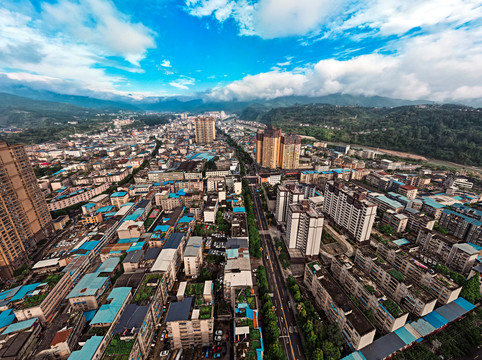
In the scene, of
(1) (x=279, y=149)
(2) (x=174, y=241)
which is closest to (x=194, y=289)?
(2) (x=174, y=241)

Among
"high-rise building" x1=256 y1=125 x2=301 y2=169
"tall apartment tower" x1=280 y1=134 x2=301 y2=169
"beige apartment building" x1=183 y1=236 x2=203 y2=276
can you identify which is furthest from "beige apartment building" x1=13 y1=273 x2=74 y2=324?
"tall apartment tower" x1=280 y1=134 x2=301 y2=169

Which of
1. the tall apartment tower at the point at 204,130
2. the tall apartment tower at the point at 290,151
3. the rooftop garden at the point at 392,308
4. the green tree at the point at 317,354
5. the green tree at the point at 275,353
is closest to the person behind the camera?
the green tree at the point at 317,354

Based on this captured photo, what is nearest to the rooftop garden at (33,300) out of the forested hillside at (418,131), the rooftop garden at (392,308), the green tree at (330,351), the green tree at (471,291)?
the green tree at (330,351)

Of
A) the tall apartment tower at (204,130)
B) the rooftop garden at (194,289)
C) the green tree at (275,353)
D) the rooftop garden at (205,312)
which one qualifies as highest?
the tall apartment tower at (204,130)

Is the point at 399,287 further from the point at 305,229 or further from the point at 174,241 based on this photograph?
the point at 174,241

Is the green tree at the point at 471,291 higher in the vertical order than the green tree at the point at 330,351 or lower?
higher

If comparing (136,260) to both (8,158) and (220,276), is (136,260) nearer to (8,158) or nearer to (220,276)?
(220,276)

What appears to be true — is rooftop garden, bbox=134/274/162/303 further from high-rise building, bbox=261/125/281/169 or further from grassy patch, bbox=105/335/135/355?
high-rise building, bbox=261/125/281/169

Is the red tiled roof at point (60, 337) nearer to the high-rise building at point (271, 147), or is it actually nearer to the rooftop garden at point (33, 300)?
the rooftop garden at point (33, 300)
